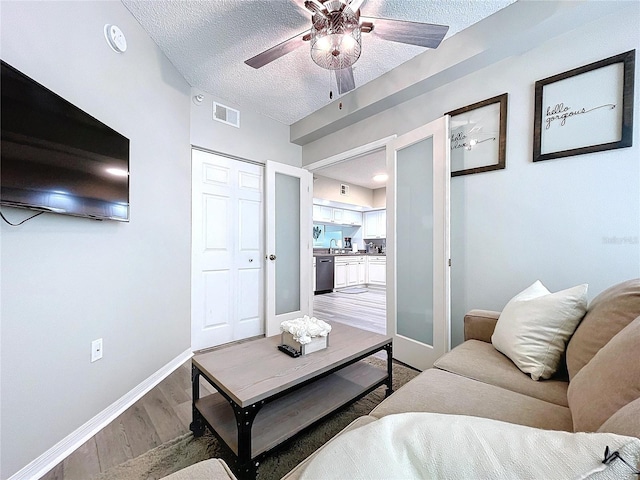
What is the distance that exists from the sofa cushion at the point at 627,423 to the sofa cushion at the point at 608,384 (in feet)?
0.50

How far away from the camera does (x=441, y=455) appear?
16.7 inches

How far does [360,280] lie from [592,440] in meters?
6.87

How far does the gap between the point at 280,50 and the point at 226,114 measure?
144 cm

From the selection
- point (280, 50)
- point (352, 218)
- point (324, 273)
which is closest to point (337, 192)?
point (352, 218)

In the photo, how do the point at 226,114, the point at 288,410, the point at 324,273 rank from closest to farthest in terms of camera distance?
1. the point at 288,410
2. the point at 226,114
3. the point at 324,273

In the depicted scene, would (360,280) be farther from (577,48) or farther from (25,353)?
(25,353)

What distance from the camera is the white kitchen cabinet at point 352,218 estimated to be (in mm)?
7262

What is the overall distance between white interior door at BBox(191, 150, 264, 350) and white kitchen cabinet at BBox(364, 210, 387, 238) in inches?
188

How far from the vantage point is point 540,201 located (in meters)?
1.85

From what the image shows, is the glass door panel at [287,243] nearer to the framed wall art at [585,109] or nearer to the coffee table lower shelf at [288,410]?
the coffee table lower shelf at [288,410]

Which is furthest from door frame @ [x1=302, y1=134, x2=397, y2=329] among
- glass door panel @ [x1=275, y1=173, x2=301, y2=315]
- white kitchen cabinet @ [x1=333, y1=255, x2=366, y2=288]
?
white kitchen cabinet @ [x1=333, y1=255, x2=366, y2=288]

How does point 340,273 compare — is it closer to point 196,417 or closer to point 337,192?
point 337,192

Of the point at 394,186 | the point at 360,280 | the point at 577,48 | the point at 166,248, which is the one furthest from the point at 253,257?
the point at 360,280

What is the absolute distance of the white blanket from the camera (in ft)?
1.20
